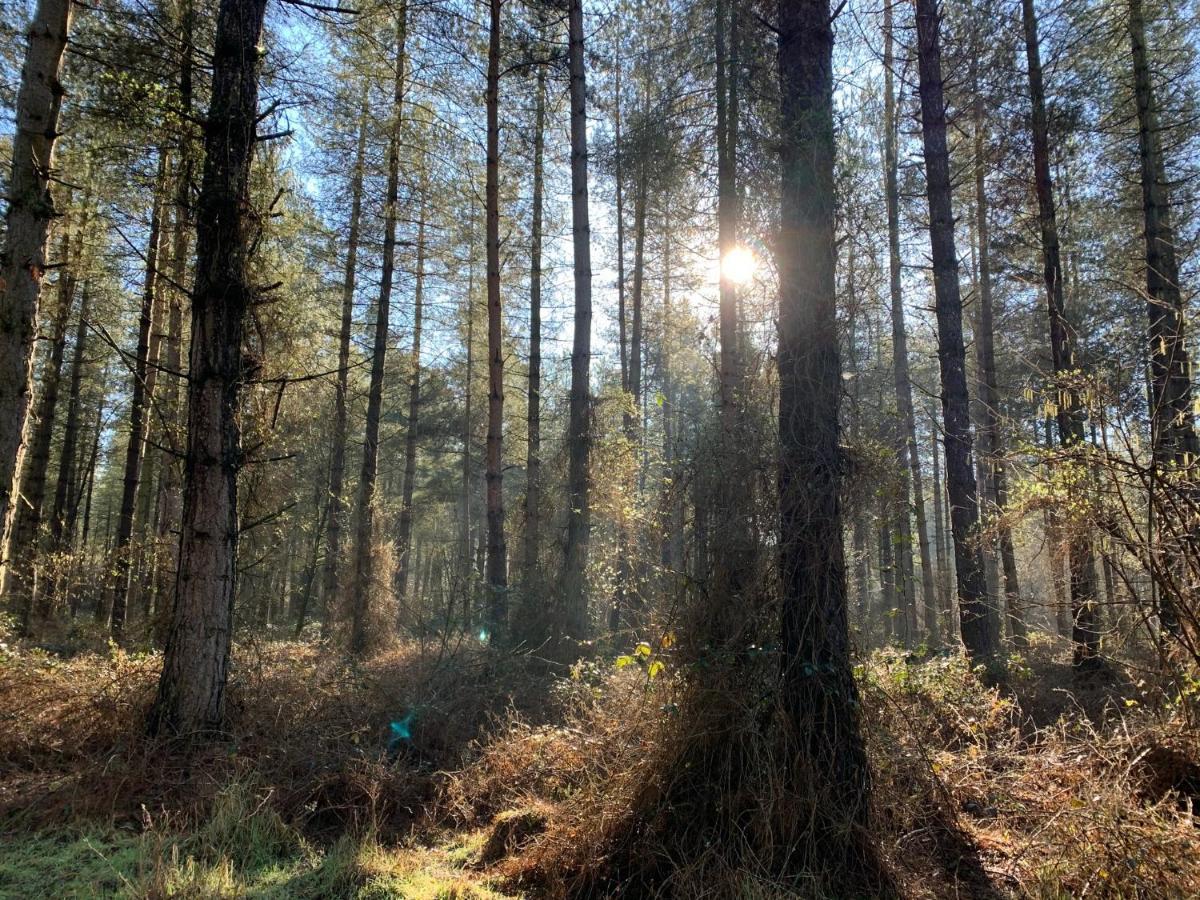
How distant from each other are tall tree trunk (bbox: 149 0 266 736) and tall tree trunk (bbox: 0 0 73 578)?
2075 millimetres

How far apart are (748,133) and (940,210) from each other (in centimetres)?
431

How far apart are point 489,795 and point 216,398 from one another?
3719 mm

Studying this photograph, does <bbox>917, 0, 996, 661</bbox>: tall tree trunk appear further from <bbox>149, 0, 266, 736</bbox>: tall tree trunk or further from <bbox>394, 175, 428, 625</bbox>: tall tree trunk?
<bbox>394, 175, 428, 625</bbox>: tall tree trunk

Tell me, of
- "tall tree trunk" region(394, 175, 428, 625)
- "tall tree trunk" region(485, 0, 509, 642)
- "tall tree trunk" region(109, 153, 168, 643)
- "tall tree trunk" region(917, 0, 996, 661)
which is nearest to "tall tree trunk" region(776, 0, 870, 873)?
"tall tree trunk" region(917, 0, 996, 661)

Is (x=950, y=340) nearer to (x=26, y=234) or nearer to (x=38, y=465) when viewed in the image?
(x=26, y=234)

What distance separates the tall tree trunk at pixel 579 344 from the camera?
971 centimetres

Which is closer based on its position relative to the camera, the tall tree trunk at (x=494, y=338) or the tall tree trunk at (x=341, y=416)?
the tall tree trunk at (x=494, y=338)

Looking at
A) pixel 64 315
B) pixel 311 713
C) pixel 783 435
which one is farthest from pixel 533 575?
pixel 64 315

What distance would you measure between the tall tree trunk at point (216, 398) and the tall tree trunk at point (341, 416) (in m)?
5.89

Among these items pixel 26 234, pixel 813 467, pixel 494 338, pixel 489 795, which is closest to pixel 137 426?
pixel 26 234

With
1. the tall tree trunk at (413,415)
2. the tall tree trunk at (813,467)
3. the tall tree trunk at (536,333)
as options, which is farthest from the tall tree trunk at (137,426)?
the tall tree trunk at (813,467)

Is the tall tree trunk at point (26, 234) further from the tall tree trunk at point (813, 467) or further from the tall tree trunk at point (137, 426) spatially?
the tall tree trunk at point (813, 467)

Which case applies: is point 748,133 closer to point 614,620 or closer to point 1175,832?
point 1175,832

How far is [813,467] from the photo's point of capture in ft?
13.0
